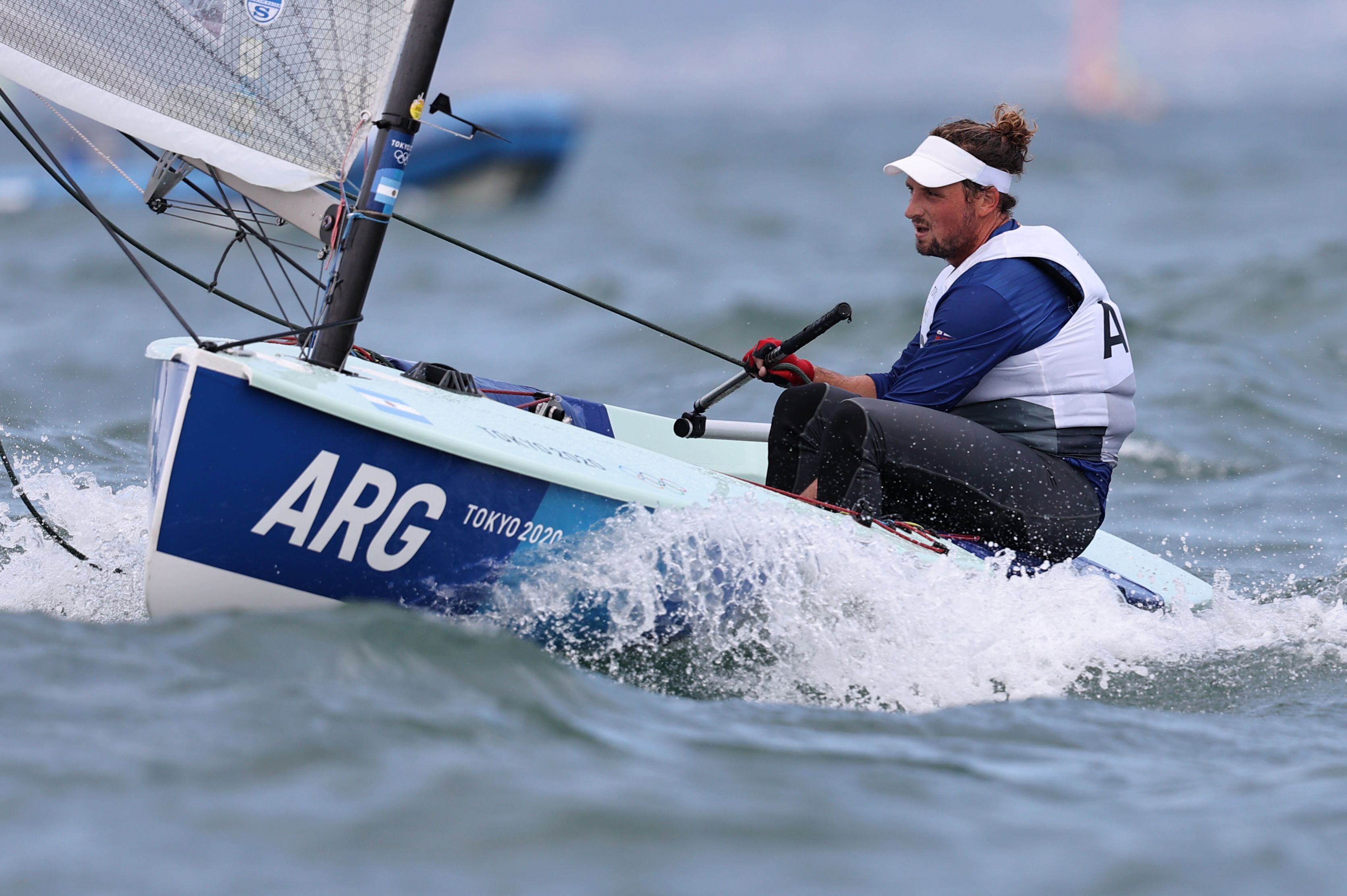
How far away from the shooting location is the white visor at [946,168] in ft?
10.2

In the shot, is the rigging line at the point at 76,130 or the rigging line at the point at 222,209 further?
the rigging line at the point at 222,209

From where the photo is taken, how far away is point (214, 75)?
2.83 m

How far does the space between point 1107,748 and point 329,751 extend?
52.2 inches

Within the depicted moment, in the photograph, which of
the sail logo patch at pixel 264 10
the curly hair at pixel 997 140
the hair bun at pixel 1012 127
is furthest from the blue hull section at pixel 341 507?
the hair bun at pixel 1012 127

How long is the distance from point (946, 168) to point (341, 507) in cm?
→ 154

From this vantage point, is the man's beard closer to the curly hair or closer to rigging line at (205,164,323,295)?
the curly hair

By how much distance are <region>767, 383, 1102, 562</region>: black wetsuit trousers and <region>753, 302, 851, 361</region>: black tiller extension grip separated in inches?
4.1

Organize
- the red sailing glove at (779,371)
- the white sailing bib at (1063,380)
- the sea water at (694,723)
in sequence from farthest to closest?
the red sailing glove at (779,371)
the white sailing bib at (1063,380)
the sea water at (694,723)

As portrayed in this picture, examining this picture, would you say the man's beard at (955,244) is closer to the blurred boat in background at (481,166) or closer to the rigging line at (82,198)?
the rigging line at (82,198)

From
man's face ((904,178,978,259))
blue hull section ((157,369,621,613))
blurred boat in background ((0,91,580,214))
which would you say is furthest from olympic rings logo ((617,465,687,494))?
blurred boat in background ((0,91,580,214))

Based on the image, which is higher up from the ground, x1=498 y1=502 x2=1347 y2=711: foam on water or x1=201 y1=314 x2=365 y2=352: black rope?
x1=201 y1=314 x2=365 y2=352: black rope

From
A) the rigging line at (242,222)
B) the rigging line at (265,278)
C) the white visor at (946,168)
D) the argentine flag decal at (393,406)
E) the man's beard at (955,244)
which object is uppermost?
the white visor at (946,168)

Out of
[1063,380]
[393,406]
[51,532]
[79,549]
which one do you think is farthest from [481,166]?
[393,406]

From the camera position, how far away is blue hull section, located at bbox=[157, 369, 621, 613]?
2434mm
